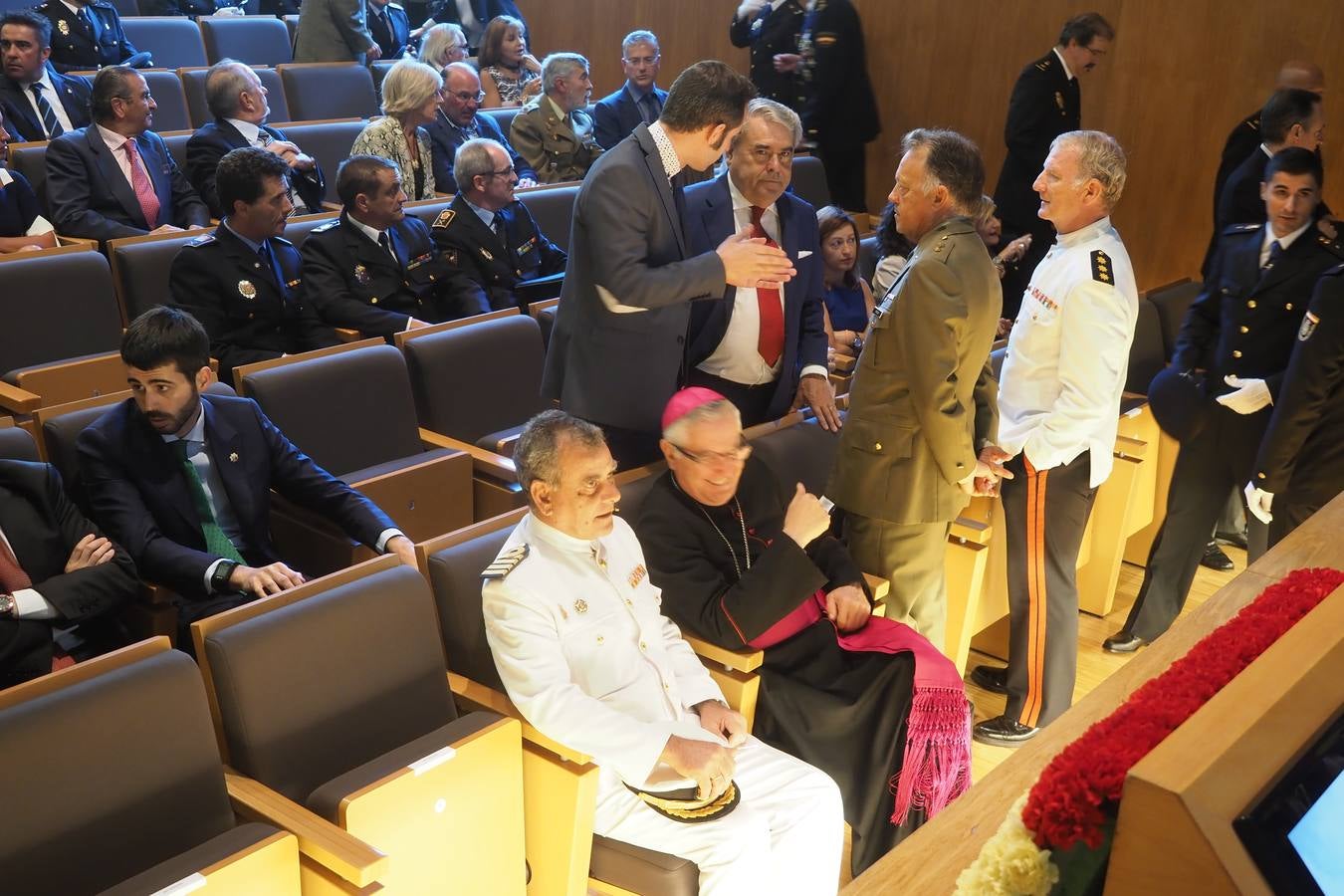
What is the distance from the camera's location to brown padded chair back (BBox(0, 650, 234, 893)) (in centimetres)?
143

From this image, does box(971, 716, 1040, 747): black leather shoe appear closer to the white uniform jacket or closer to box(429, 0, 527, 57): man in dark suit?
the white uniform jacket

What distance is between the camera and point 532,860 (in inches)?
71.4

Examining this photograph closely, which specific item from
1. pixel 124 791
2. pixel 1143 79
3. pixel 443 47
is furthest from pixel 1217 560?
pixel 443 47

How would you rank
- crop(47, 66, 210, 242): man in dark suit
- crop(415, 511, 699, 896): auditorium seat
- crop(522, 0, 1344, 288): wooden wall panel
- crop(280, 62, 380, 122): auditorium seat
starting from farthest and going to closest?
crop(280, 62, 380, 122): auditorium seat < crop(522, 0, 1344, 288): wooden wall panel < crop(47, 66, 210, 242): man in dark suit < crop(415, 511, 699, 896): auditorium seat

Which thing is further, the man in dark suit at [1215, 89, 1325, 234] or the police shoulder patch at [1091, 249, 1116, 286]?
the man in dark suit at [1215, 89, 1325, 234]

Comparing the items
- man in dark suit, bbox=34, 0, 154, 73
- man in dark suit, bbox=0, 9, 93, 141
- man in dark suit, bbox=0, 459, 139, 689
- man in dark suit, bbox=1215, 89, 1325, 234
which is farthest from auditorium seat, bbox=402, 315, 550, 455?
man in dark suit, bbox=34, 0, 154, 73

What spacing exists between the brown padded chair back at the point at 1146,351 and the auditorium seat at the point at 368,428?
2158 mm

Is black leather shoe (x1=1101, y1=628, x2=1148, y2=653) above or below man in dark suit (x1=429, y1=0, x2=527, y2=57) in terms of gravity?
below

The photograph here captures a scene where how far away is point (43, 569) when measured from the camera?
2020 millimetres

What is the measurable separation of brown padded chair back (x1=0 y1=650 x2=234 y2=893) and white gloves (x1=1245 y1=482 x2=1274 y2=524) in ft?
7.40

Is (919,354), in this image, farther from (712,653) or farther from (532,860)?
(532,860)

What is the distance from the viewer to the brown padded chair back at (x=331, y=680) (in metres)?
1.69

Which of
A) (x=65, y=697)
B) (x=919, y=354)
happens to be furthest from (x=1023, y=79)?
(x=65, y=697)

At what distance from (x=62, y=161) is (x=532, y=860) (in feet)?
9.69
